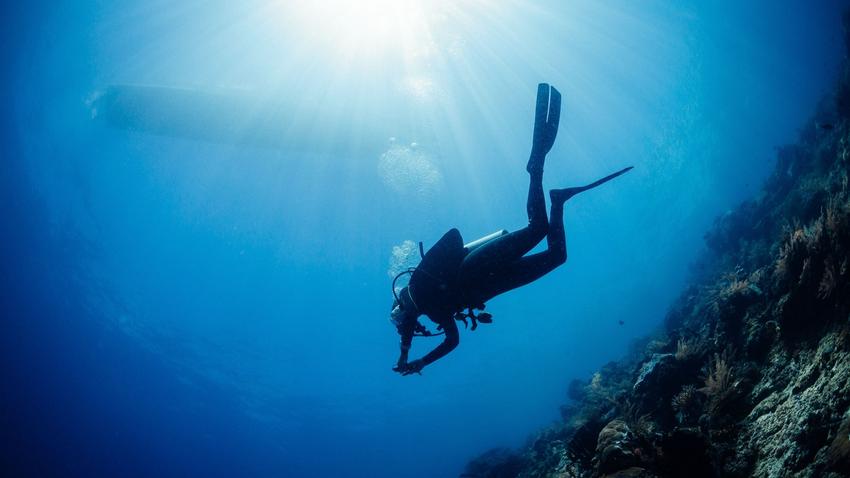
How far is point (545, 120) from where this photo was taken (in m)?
4.72

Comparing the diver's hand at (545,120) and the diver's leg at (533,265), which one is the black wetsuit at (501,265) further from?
the diver's hand at (545,120)

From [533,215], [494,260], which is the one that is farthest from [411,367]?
[533,215]

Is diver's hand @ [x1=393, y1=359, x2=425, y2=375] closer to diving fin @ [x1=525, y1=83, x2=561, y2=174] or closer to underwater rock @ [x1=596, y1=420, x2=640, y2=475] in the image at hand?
underwater rock @ [x1=596, y1=420, x2=640, y2=475]

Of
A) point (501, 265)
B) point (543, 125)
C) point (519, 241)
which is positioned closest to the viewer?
point (519, 241)

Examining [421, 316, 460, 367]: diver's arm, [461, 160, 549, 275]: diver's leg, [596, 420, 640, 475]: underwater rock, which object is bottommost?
[596, 420, 640, 475]: underwater rock

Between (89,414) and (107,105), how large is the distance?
61831 millimetres

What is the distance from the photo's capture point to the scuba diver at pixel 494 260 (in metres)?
4.51

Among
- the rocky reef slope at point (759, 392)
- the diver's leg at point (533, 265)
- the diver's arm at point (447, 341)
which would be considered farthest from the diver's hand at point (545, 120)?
the rocky reef slope at point (759, 392)

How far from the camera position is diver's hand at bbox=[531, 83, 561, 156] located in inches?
181

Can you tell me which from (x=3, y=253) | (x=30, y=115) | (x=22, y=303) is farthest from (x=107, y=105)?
(x=22, y=303)

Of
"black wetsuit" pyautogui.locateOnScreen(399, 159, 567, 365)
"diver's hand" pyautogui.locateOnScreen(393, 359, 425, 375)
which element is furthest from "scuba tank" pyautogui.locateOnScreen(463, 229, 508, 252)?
"diver's hand" pyautogui.locateOnScreen(393, 359, 425, 375)

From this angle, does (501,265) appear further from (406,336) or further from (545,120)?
(545,120)

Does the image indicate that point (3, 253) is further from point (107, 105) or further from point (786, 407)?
point (786, 407)

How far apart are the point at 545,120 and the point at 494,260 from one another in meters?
2.02
